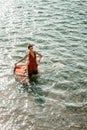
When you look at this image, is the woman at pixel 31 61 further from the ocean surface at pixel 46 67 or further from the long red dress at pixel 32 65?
the ocean surface at pixel 46 67

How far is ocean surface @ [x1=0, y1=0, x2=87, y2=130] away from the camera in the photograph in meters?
16.2

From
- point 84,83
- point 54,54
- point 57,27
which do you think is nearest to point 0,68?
point 54,54

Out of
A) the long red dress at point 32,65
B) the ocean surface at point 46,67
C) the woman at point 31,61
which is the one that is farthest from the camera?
the long red dress at point 32,65

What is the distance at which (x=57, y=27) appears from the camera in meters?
28.5

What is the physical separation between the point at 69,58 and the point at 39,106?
252 inches

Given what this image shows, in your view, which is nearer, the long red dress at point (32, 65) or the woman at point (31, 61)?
the woman at point (31, 61)

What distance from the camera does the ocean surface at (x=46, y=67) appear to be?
16.2 m

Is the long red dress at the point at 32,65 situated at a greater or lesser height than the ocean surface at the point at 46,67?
greater

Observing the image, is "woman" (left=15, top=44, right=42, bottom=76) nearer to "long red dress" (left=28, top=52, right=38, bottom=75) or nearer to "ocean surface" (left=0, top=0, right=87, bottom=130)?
"long red dress" (left=28, top=52, right=38, bottom=75)

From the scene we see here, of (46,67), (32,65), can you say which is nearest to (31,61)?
(32,65)

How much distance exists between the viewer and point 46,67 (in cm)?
2144

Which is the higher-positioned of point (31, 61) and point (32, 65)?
point (31, 61)

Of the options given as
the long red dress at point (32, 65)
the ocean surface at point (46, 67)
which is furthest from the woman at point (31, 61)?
the ocean surface at point (46, 67)

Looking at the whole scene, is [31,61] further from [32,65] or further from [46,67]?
[46,67]
